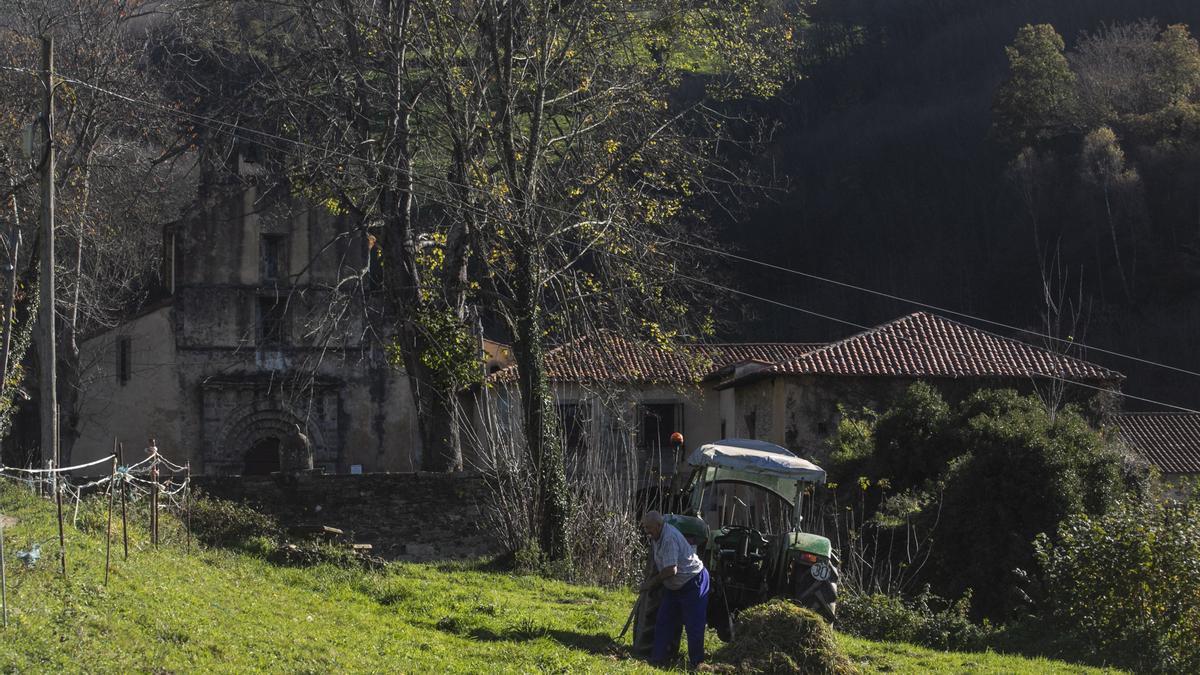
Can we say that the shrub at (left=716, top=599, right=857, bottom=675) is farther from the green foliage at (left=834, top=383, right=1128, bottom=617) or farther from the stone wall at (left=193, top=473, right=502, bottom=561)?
the stone wall at (left=193, top=473, right=502, bottom=561)

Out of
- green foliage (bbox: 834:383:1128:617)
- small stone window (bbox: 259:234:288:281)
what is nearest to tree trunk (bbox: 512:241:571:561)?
green foliage (bbox: 834:383:1128:617)

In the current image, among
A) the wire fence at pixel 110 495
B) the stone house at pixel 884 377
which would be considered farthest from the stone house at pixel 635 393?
the wire fence at pixel 110 495

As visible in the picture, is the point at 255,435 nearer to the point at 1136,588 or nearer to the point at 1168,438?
the point at 1168,438

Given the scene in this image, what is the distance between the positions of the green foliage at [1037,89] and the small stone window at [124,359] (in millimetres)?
38815

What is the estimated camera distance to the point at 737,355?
4175cm

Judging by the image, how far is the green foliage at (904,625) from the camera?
51.1ft

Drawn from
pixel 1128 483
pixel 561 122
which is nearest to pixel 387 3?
pixel 561 122

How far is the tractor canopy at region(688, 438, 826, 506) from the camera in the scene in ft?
46.2

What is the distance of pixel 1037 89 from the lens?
5947cm

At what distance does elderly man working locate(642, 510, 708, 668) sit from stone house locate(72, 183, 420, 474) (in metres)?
27.7

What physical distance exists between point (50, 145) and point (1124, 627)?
15.4 meters

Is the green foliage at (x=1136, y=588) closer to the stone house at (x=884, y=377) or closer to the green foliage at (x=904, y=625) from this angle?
the green foliage at (x=904, y=625)

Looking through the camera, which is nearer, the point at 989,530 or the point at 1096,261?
the point at 989,530

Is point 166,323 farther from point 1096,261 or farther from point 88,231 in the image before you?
point 1096,261
